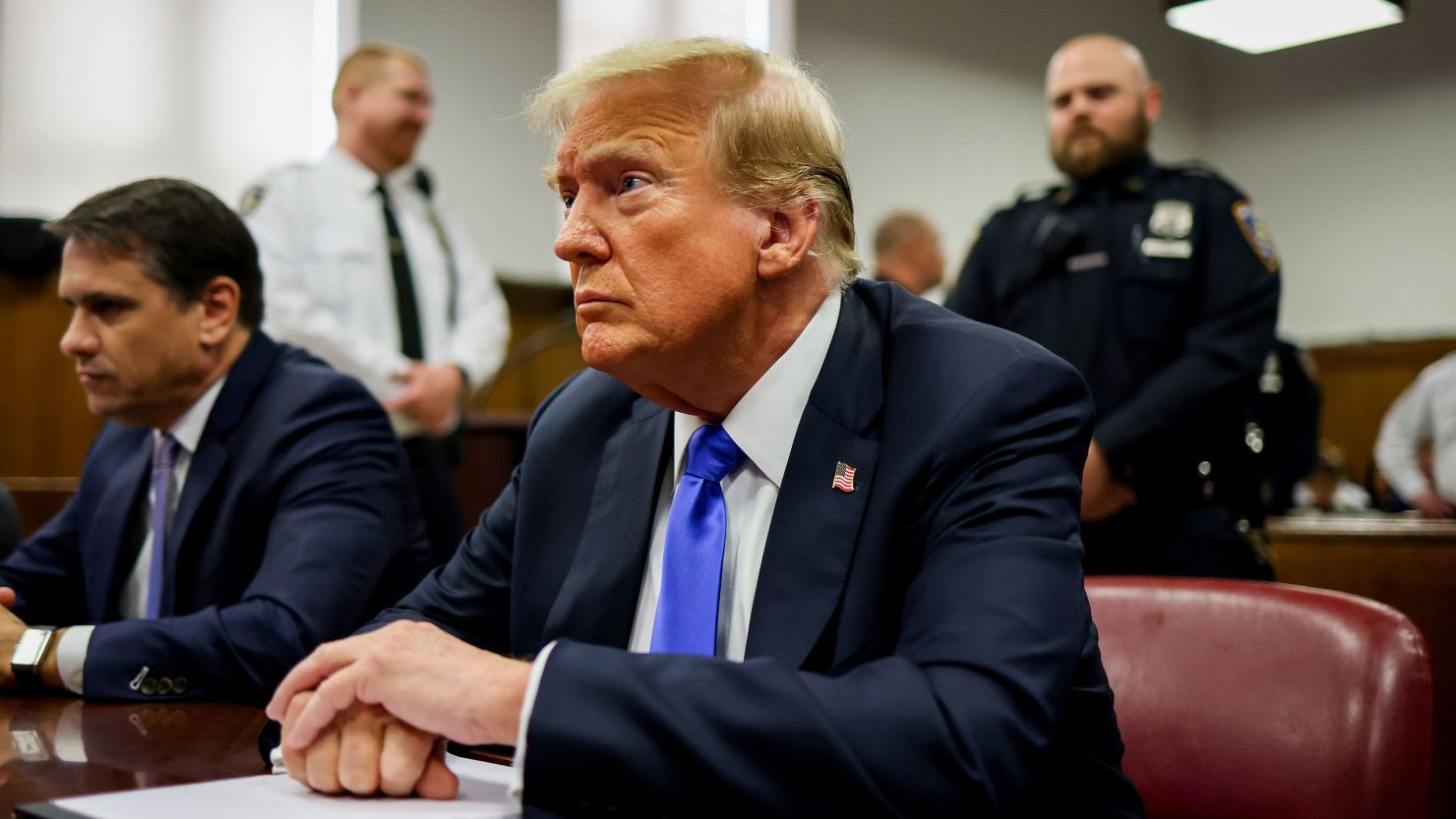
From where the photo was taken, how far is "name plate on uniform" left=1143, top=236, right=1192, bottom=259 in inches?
113

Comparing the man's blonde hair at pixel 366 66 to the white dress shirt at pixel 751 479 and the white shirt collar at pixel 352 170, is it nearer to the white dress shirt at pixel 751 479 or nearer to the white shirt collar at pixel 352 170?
the white shirt collar at pixel 352 170

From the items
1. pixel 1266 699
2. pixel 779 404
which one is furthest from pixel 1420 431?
pixel 779 404

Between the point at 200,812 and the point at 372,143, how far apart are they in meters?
3.12

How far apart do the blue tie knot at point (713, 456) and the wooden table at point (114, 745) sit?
0.49 meters

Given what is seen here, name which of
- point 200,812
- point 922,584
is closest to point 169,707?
point 200,812

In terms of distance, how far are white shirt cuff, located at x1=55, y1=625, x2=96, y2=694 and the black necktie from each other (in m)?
2.15

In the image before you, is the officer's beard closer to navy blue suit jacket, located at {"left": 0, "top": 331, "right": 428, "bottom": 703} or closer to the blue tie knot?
navy blue suit jacket, located at {"left": 0, "top": 331, "right": 428, "bottom": 703}

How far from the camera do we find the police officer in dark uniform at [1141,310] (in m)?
2.75

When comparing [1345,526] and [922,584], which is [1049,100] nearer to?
[1345,526]

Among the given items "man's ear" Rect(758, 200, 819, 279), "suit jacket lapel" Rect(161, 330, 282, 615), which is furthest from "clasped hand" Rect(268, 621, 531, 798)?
"suit jacket lapel" Rect(161, 330, 282, 615)

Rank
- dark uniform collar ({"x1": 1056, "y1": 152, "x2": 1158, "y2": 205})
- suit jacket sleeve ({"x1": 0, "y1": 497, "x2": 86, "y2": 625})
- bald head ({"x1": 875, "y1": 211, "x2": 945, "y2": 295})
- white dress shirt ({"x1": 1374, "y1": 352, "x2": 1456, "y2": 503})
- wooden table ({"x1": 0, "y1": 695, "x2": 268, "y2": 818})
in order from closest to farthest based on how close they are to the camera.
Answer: wooden table ({"x1": 0, "y1": 695, "x2": 268, "y2": 818}), suit jacket sleeve ({"x1": 0, "y1": 497, "x2": 86, "y2": 625}), dark uniform collar ({"x1": 1056, "y1": 152, "x2": 1158, "y2": 205}), bald head ({"x1": 875, "y1": 211, "x2": 945, "y2": 295}), white dress shirt ({"x1": 1374, "y1": 352, "x2": 1456, "y2": 503})

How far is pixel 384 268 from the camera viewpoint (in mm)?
3742

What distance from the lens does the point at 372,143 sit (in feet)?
12.5

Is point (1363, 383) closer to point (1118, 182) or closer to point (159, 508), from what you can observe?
point (1118, 182)
